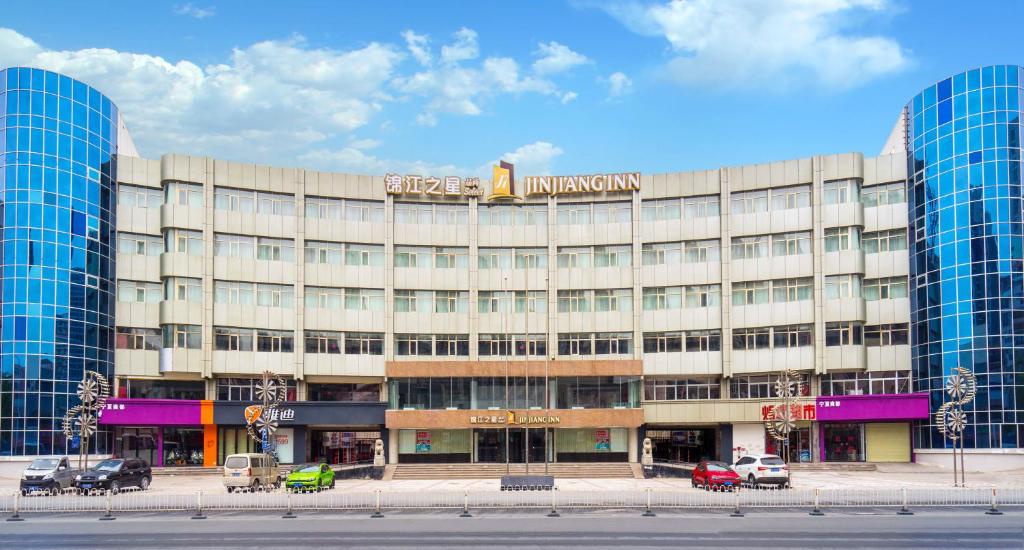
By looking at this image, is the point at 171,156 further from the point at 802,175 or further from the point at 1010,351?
the point at 1010,351

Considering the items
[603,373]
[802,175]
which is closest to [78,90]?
[603,373]

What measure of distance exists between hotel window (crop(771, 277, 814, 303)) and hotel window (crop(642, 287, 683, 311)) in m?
7.28

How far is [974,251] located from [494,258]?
116 ft

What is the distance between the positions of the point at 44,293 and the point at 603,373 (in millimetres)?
40323

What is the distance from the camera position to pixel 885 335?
75.6m

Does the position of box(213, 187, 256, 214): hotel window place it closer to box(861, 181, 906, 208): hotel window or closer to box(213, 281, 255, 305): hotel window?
box(213, 281, 255, 305): hotel window

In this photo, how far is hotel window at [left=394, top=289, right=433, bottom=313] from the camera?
3221 inches

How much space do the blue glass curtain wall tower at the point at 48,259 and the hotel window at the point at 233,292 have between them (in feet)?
25.3

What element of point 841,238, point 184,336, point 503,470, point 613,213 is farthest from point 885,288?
point 184,336

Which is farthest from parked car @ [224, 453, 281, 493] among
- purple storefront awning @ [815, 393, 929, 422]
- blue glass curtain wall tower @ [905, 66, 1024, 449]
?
blue glass curtain wall tower @ [905, 66, 1024, 449]

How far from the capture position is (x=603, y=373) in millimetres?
78125

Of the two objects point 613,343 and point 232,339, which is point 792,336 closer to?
point 613,343

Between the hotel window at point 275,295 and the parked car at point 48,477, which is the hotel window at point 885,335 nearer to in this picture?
the hotel window at point 275,295

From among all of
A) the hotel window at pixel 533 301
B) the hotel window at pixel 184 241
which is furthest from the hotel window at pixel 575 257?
the hotel window at pixel 184 241
